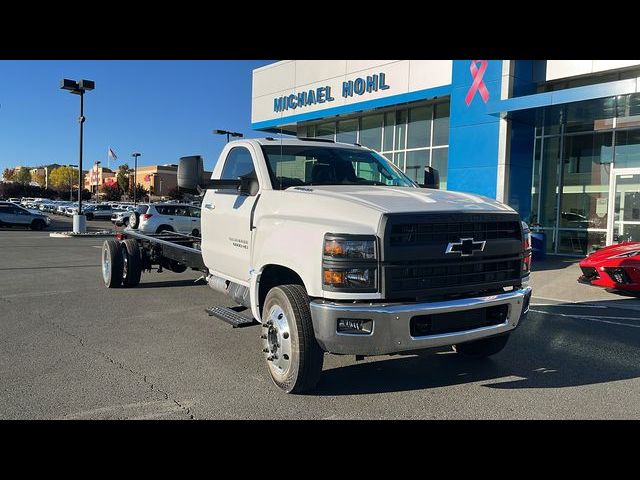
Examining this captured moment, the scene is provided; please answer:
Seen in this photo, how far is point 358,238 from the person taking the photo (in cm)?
367

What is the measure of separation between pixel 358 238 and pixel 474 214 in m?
0.99

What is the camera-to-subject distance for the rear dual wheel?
911cm

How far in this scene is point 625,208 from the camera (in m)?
14.3

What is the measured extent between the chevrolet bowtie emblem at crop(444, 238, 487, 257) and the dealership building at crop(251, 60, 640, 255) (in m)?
9.05

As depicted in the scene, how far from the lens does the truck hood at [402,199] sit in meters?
3.90

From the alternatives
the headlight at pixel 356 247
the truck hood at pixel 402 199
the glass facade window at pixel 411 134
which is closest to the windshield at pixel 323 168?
the truck hood at pixel 402 199

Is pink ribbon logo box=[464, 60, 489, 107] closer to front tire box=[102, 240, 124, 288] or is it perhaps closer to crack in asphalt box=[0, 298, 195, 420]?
front tire box=[102, 240, 124, 288]

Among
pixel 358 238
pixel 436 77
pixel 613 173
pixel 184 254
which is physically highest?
pixel 436 77

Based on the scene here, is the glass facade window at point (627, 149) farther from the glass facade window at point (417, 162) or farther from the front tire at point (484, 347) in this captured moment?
the front tire at point (484, 347)

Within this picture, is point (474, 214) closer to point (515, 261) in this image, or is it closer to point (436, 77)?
point (515, 261)

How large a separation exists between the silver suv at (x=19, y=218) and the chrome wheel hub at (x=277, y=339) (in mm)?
29259

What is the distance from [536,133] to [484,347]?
1306 centimetres

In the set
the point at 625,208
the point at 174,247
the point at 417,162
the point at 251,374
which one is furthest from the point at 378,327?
the point at 417,162
